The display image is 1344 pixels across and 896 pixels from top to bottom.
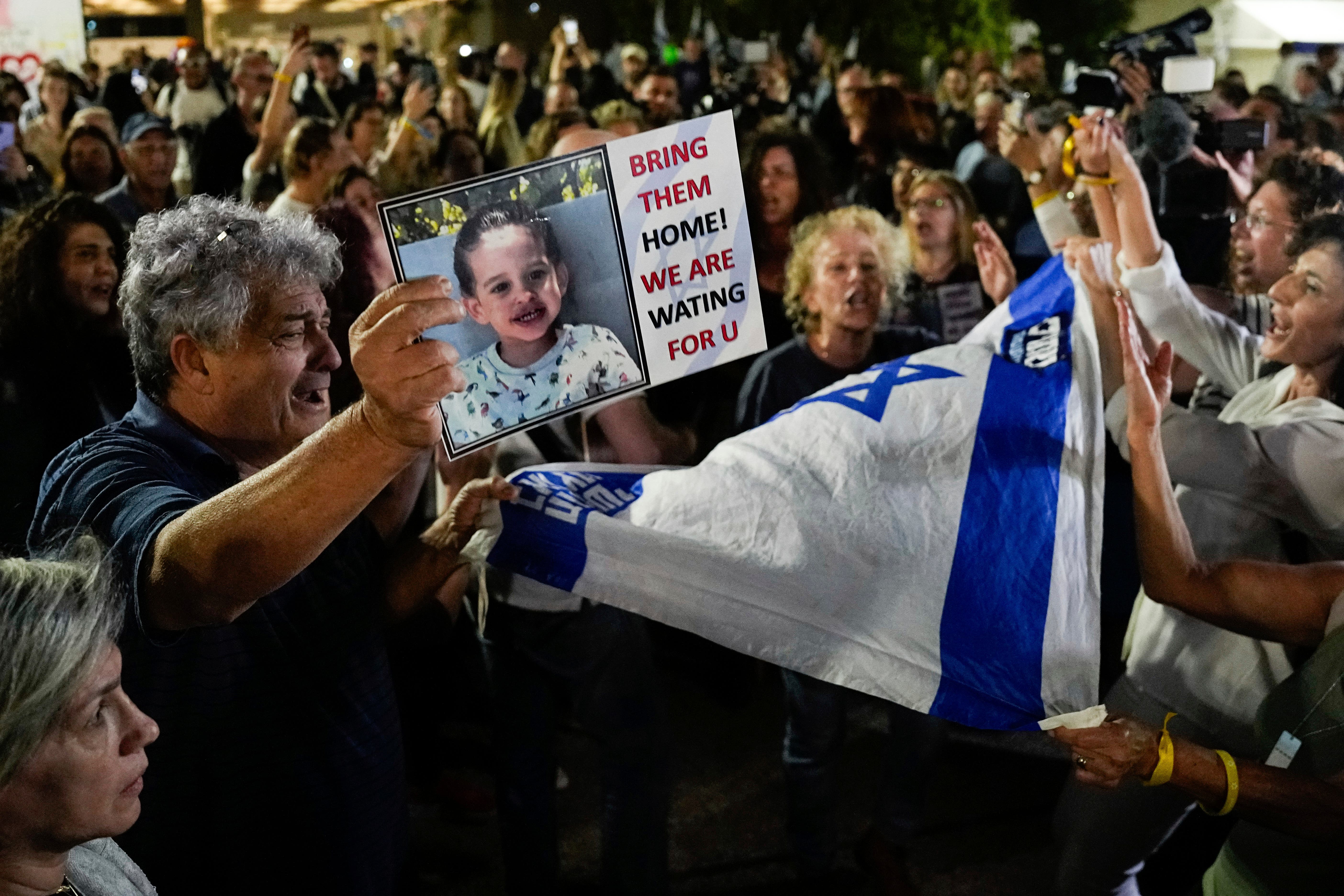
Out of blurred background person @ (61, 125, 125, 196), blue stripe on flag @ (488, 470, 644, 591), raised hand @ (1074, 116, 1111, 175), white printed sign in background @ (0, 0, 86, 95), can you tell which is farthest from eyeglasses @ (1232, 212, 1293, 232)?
white printed sign in background @ (0, 0, 86, 95)

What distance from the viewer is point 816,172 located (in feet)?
13.8

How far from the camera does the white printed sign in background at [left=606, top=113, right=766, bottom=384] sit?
6.10 feet

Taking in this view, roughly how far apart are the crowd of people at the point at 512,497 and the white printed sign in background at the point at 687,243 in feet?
0.65

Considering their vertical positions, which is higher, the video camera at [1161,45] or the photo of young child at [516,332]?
the video camera at [1161,45]

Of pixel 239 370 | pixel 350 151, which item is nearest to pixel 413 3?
pixel 350 151

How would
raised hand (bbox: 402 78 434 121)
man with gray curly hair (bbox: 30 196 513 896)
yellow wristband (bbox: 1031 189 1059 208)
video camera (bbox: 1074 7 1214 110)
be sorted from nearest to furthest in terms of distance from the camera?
1. man with gray curly hair (bbox: 30 196 513 896)
2. yellow wristband (bbox: 1031 189 1059 208)
3. video camera (bbox: 1074 7 1214 110)
4. raised hand (bbox: 402 78 434 121)

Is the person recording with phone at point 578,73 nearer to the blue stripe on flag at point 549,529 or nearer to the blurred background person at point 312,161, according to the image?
the blurred background person at point 312,161

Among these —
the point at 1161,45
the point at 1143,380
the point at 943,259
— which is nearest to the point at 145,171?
the point at 943,259

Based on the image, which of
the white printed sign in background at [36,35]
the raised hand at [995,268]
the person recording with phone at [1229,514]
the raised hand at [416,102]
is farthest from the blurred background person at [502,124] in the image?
the person recording with phone at [1229,514]

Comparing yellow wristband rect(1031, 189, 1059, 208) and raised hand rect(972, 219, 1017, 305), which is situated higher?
yellow wristband rect(1031, 189, 1059, 208)

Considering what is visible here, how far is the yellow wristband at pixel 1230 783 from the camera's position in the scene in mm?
1809

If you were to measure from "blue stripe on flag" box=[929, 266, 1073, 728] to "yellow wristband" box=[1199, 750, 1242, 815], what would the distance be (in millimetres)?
304

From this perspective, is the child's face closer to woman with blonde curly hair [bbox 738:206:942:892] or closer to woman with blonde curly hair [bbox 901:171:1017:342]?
woman with blonde curly hair [bbox 738:206:942:892]

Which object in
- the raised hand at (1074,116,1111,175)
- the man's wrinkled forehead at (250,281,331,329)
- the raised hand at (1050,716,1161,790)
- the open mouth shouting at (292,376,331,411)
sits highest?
the man's wrinkled forehead at (250,281,331,329)
